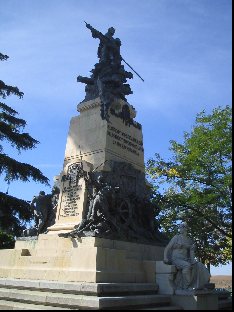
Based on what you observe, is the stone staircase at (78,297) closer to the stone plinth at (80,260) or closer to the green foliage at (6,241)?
the stone plinth at (80,260)

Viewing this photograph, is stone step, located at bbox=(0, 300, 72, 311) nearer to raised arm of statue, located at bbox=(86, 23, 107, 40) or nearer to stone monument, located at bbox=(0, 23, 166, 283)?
stone monument, located at bbox=(0, 23, 166, 283)

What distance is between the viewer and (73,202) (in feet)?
33.4

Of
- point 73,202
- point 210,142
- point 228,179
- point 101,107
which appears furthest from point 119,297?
point 210,142

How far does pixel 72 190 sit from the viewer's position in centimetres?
1040

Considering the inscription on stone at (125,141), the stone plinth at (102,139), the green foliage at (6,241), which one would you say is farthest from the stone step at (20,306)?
the green foliage at (6,241)

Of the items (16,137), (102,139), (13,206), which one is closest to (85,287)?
(102,139)

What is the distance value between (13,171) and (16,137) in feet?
6.96

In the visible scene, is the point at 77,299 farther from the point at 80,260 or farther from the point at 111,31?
the point at 111,31

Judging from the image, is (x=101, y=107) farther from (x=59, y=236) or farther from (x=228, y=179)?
(x=228, y=179)

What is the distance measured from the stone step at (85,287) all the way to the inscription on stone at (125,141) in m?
4.58

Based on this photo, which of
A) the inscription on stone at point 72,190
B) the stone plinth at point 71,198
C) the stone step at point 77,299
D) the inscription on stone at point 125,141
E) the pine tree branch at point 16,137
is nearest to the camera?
the stone step at point 77,299

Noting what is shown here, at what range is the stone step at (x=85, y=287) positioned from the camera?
23.2 feet

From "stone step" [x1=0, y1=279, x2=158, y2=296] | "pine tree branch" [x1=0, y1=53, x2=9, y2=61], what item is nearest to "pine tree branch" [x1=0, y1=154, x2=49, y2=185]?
"pine tree branch" [x1=0, y1=53, x2=9, y2=61]

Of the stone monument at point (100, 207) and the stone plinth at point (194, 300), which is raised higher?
the stone monument at point (100, 207)
